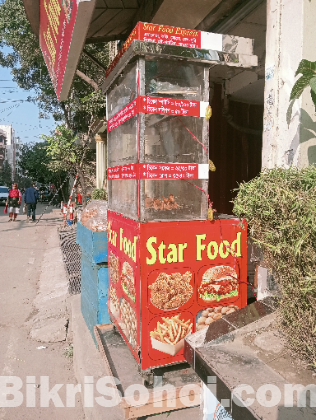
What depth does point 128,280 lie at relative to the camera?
266cm

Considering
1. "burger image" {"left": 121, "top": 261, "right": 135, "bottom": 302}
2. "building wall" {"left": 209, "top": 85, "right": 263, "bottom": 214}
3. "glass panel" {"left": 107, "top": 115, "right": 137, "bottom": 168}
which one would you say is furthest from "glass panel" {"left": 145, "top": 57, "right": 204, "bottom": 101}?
"building wall" {"left": 209, "top": 85, "right": 263, "bottom": 214}

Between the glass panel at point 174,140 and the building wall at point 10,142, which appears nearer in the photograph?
the glass panel at point 174,140

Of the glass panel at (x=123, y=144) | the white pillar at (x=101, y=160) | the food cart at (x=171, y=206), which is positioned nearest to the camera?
the food cart at (x=171, y=206)

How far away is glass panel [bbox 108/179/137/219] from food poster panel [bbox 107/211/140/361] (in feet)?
0.24

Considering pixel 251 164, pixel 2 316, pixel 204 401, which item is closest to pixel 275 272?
pixel 204 401

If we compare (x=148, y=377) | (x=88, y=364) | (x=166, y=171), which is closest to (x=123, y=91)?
(x=166, y=171)

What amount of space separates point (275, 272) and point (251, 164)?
3957 millimetres

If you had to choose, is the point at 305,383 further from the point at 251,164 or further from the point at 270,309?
the point at 251,164

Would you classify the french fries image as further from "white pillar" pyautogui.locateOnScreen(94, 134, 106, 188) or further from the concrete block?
"white pillar" pyautogui.locateOnScreen(94, 134, 106, 188)

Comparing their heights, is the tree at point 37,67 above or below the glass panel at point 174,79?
above

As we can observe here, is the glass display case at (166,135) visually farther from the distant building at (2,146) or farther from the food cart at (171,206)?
the distant building at (2,146)

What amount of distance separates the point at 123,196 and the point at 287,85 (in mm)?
1661

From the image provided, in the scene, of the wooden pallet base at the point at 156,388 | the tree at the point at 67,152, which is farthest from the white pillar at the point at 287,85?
the tree at the point at 67,152

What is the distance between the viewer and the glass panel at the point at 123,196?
8.62ft
